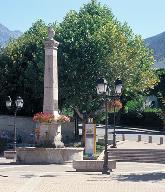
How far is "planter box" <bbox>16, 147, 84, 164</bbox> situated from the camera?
2803cm

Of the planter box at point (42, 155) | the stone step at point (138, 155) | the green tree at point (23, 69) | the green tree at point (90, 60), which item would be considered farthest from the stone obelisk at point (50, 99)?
the green tree at point (23, 69)

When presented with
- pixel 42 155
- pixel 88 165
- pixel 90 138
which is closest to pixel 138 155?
pixel 90 138

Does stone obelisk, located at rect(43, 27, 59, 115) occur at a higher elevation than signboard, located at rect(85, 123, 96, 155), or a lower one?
higher

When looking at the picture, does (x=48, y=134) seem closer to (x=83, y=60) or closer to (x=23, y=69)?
(x=83, y=60)

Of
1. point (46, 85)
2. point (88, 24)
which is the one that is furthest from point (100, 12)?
point (46, 85)

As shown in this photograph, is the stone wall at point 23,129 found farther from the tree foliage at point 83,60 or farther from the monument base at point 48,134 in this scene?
the monument base at point 48,134

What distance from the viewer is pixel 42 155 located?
28.1 meters

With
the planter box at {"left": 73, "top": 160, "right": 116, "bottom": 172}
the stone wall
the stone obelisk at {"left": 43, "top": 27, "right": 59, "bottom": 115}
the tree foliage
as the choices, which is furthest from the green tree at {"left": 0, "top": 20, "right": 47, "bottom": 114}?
the planter box at {"left": 73, "top": 160, "right": 116, "bottom": 172}

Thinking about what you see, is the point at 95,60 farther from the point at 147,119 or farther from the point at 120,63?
the point at 147,119

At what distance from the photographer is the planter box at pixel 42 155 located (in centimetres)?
2803

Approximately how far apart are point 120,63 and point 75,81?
3895 millimetres

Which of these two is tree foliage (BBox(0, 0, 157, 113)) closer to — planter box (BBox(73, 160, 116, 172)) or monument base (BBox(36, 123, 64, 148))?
monument base (BBox(36, 123, 64, 148))

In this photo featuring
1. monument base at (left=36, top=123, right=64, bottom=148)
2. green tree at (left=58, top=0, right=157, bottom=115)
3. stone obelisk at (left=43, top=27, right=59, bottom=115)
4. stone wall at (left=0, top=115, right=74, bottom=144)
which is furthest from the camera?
stone wall at (left=0, top=115, right=74, bottom=144)

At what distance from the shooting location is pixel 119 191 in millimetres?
15500
